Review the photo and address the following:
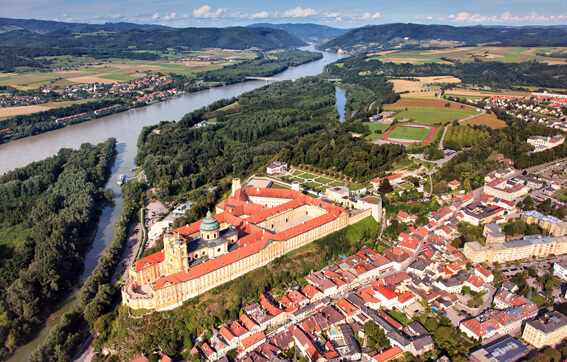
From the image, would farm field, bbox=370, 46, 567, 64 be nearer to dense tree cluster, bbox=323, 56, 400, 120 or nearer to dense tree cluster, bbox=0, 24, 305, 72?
dense tree cluster, bbox=323, 56, 400, 120

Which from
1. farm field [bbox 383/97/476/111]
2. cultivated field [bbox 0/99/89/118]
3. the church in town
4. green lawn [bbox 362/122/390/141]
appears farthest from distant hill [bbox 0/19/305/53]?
the church in town

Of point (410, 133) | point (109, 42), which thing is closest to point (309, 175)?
point (410, 133)

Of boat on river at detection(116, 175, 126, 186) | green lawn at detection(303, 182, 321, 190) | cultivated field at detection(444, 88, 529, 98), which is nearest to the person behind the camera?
green lawn at detection(303, 182, 321, 190)

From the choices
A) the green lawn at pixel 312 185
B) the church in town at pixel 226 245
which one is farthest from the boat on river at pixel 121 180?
the green lawn at pixel 312 185

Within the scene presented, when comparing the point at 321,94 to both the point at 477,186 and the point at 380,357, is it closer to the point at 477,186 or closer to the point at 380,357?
the point at 477,186

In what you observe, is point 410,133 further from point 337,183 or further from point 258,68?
point 258,68

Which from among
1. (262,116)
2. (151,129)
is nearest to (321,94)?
(262,116)
